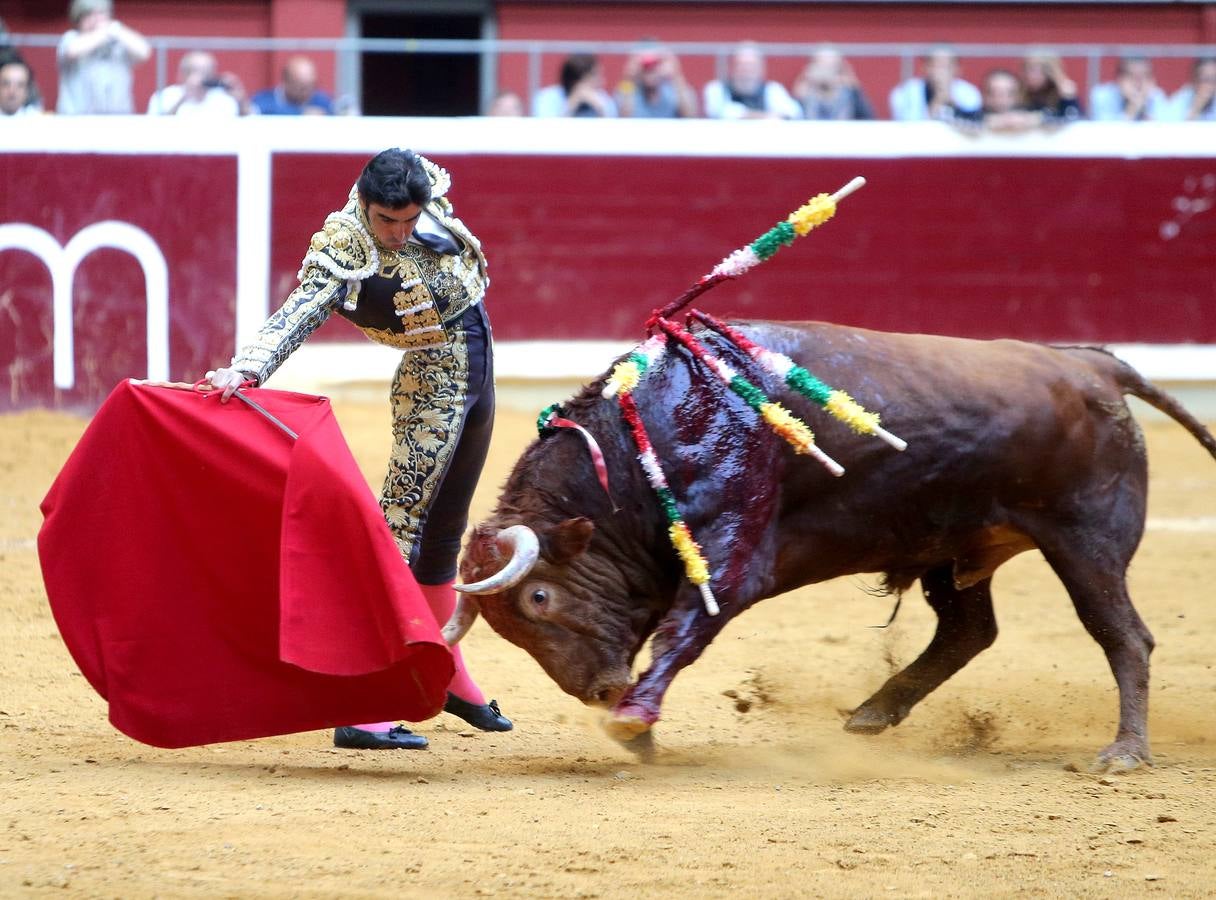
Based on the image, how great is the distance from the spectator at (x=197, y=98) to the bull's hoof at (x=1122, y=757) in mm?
6405

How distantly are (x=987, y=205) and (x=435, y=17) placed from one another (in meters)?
5.14

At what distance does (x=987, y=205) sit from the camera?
9.62 meters

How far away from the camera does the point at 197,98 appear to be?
30.0 ft

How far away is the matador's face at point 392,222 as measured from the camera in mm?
3871

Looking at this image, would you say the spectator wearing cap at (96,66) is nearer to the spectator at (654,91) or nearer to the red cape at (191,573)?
the spectator at (654,91)

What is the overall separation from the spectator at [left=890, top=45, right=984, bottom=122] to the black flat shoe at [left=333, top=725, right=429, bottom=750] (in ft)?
21.3

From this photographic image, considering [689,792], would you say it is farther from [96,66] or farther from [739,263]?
[96,66]

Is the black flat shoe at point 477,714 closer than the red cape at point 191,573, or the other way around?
the red cape at point 191,573

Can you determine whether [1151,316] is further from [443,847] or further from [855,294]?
[443,847]

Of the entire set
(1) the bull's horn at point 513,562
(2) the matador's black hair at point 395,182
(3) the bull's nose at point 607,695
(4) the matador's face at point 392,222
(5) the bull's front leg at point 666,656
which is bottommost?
(3) the bull's nose at point 607,695

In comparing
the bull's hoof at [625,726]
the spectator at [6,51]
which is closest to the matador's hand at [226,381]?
the bull's hoof at [625,726]

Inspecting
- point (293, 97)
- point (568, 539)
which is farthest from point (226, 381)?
point (293, 97)

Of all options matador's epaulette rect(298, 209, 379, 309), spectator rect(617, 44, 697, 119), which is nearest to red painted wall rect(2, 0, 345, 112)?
spectator rect(617, 44, 697, 119)

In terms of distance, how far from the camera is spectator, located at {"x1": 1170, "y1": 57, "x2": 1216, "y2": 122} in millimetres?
9875
